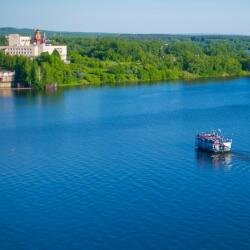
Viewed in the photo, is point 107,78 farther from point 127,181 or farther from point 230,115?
point 127,181

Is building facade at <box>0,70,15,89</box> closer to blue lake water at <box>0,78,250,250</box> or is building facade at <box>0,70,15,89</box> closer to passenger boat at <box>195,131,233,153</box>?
blue lake water at <box>0,78,250,250</box>

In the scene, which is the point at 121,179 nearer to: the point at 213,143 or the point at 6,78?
the point at 213,143

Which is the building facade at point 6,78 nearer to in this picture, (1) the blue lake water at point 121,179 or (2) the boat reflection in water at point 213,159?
(1) the blue lake water at point 121,179

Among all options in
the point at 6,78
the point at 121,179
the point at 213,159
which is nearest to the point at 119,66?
the point at 6,78

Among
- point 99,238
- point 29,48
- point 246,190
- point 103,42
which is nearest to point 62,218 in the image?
point 99,238

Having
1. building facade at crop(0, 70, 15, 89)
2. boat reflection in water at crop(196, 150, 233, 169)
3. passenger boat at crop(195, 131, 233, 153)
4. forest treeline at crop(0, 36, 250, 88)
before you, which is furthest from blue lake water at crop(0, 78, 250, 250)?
forest treeline at crop(0, 36, 250, 88)

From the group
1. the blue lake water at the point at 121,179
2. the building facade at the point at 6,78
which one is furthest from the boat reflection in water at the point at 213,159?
the building facade at the point at 6,78

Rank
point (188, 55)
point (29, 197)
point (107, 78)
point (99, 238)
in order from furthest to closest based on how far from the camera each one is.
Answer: point (188, 55) → point (107, 78) → point (29, 197) → point (99, 238)
